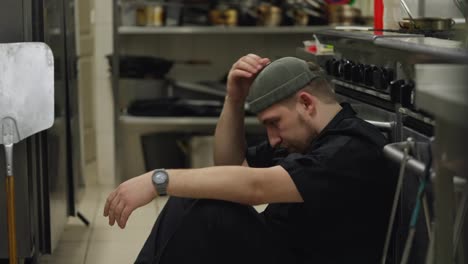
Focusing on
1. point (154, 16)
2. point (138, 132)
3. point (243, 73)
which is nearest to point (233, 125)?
point (243, 73)

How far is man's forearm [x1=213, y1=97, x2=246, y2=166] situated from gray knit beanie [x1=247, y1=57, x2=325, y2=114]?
1.14ft

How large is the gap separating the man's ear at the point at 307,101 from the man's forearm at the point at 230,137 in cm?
39

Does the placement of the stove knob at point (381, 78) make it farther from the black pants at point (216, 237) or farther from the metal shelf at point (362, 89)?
the black pants at point (216, 237)

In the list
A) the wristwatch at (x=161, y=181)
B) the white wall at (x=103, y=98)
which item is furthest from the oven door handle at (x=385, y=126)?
the white wall at (x=103, y=98)

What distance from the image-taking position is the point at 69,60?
12.4ft

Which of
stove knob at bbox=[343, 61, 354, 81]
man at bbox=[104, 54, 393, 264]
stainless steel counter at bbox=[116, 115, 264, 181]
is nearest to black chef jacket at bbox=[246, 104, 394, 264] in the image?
man at bbox=[104, 54, 393, 264]

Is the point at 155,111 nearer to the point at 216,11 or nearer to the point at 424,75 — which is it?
the point at 216,11

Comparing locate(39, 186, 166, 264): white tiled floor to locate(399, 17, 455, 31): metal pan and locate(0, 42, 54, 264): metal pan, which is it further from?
locate(399, 17, 455, 31): metal pan

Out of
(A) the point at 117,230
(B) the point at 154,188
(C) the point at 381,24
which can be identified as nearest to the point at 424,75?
(B) the point at 154,188

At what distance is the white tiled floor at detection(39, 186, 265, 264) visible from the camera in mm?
3643

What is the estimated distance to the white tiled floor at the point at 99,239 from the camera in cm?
364

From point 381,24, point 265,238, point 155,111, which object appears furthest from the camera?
point 155,111

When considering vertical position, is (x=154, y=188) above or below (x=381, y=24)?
below

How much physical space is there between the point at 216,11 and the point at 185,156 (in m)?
0.89
